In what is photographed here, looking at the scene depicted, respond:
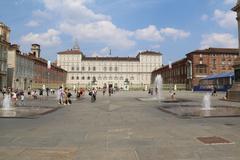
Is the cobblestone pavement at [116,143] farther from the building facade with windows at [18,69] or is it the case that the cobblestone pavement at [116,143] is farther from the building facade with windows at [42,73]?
the building facade with windows at [18,69]

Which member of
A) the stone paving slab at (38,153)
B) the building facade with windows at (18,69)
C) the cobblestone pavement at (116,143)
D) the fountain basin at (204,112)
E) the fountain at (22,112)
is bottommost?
the stone paving slab at (38,153)

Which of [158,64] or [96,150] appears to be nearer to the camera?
[96,150]

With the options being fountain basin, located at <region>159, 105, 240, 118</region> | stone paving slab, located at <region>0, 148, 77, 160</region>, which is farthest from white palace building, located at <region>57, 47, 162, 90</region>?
stone paving slab, located at <region>0, 148, 77, 160</region>

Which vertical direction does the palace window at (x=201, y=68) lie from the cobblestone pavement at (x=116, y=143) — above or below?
above

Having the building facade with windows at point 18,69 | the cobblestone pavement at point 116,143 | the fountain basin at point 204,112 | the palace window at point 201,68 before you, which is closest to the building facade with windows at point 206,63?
the palace window at point 201,68

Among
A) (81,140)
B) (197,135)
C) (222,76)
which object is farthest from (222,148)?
(222,76)

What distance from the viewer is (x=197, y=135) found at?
31.5ft

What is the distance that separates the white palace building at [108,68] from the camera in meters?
174

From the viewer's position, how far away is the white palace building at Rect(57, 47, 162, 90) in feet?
571

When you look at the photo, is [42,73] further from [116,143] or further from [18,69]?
[116,143]

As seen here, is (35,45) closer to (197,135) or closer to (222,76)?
(222,76)

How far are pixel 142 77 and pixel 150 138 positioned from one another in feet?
549

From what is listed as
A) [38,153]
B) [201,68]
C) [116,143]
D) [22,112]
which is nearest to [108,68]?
[201,68]

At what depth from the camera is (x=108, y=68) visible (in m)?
177
